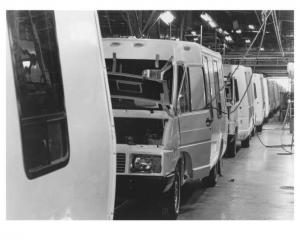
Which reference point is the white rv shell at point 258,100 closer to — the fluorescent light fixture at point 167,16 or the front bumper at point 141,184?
the fluorescent light fixture at point 167,16

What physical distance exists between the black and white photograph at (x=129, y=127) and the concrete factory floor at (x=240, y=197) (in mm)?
28

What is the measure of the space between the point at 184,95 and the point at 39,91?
5439 millimetres

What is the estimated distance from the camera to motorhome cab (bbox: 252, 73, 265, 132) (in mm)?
20109

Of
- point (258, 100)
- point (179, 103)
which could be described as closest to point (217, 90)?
Result: point (179, 103)

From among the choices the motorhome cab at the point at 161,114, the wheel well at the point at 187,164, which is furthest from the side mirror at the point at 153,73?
the wheel well at the point at 187,164

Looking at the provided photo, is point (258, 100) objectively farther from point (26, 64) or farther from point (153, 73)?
point (26, 64)

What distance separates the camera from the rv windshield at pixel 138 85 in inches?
251

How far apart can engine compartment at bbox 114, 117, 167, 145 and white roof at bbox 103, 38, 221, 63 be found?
1237 millimetres

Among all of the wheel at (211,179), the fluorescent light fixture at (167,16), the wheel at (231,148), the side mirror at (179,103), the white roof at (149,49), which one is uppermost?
the fluorescent light fixture at (167,16)

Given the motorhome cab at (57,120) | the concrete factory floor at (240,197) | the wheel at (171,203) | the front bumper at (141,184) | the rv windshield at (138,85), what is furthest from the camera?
the concrete factory floor at (240,197)

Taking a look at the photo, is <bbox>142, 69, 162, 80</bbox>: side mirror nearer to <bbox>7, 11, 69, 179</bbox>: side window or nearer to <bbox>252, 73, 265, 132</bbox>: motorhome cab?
<bbox>7, 11, 69, 179</bbox>: side window

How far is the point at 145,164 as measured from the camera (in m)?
6.82
